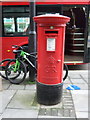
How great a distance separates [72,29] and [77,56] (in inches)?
61.9

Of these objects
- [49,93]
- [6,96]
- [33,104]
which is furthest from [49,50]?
[6,96]

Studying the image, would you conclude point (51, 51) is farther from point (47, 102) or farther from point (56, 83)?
point (47, 102)

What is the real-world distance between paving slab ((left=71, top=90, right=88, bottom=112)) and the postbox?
427 mm

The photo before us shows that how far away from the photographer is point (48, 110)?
3.17 metres

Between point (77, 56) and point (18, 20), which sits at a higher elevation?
point (18, 20)

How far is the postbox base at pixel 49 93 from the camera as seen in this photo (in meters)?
3.32

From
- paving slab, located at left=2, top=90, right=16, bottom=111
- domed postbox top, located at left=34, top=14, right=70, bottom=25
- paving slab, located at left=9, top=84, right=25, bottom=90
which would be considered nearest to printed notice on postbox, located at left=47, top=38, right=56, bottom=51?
domed postbox top, located at left=34, top=14, right=70, bottom=25

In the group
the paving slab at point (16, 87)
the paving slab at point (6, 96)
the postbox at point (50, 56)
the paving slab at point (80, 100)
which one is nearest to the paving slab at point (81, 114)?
the paving slab at point (80, 100)

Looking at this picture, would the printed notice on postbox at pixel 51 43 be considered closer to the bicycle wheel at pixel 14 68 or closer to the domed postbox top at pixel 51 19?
the domed postbox top at pixel 51 19

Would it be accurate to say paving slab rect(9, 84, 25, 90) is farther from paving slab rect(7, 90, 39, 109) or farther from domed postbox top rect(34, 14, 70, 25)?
domed postbox top rect(34, 14, 70, 25)

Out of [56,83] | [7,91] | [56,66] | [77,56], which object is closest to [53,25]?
[56,66]

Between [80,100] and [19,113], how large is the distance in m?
1.45

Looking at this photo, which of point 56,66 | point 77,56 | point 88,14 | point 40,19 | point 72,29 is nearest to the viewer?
point 40,19

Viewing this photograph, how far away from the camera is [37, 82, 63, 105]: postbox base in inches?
131
